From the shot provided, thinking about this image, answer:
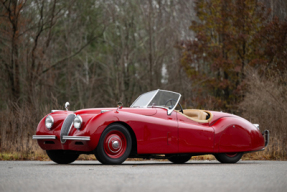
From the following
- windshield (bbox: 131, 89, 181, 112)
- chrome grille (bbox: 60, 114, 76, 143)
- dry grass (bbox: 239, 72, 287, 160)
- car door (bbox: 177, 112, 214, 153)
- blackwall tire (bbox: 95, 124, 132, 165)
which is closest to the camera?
blackwall tire (bbox: 95, 124, 132, 165)

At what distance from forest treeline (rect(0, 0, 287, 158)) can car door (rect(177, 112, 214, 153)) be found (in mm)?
10148

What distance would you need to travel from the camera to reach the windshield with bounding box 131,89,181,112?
9553mm

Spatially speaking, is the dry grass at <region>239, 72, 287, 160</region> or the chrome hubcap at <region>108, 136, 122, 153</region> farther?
the dry grass at <region>239, 72, 287, 160</region>

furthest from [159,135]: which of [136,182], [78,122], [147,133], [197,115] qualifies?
[136,182]

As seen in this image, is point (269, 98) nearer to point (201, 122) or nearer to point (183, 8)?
point (201, 122)

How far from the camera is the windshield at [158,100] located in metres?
9.55

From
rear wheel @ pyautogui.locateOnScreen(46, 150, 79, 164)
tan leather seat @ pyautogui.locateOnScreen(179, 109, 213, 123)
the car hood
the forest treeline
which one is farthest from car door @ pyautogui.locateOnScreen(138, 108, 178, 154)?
the forest treeline

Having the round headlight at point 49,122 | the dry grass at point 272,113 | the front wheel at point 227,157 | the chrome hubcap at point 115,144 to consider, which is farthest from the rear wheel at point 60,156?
the dry grass at point 272,113

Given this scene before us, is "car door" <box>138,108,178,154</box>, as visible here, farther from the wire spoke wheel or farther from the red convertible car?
the wire spoke wheel

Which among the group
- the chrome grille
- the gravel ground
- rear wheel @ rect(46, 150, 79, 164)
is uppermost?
the chrome grille

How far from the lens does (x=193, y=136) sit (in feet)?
30.2

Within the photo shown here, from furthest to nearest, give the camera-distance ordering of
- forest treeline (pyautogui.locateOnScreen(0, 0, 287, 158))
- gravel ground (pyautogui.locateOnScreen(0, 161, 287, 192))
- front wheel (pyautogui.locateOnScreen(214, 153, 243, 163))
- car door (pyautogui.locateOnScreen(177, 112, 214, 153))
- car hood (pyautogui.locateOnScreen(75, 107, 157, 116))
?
forest treeline (pyautogui.locateOnScreen(0, 0, 287, 158)) → front wheel (pyautogui.locateOnScreen(214, 153, 243, 163)) → car door (pyautogui.locateOnScreen(177, 112, 214, 153)) → car hood (pyautogui.locateOnScreen(75, 107, 157, 116)) → gravel ground (pyautogui.locateOnScreen(0, 161, 287, 192))

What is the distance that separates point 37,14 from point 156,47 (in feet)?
25.3

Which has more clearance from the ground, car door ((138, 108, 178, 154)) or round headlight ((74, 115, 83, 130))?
round headlight ((74, 115, 83, 130))
